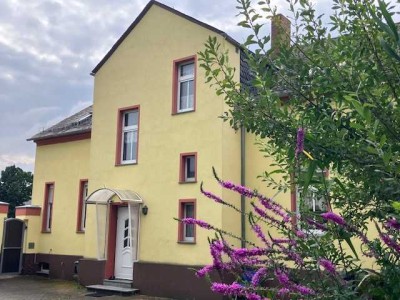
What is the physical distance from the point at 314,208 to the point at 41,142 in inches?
682

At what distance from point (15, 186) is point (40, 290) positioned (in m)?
27.0

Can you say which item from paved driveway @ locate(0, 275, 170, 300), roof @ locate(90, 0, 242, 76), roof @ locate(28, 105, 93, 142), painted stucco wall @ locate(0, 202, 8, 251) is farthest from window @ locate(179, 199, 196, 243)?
painted stucco wall @ locate(0, 202, 8, 251)

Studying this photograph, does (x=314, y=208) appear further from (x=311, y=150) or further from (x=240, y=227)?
(x=240, y=227)

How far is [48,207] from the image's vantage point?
17906 millimetres

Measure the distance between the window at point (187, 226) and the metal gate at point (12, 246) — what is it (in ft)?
25.5

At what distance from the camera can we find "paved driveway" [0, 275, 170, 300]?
41.3 feet

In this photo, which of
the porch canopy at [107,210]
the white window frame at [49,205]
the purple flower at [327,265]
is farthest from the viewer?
the white window frame at [49,205]

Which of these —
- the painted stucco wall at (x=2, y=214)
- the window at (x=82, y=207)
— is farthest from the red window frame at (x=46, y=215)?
the window at (x=82, y=207)

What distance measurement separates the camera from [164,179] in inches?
522

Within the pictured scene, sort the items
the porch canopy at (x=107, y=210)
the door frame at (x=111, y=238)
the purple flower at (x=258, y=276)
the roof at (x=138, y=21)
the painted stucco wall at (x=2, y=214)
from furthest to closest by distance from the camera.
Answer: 1. the painted stucco wall at (x=2, y=214)
2. the door frame at (x=111, y=238)
3. the porch canopy at (x=107, y=210)
4. the roof at (x=138, y=21)
5. the purple flower at (x=258, y=276)

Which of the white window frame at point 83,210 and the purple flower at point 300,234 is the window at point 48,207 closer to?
the white window frame at point 83,210

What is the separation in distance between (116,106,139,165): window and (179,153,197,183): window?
2.05 metres

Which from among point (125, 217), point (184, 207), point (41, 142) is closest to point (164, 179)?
point (184, 207)

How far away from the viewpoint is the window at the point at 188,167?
12.9m
